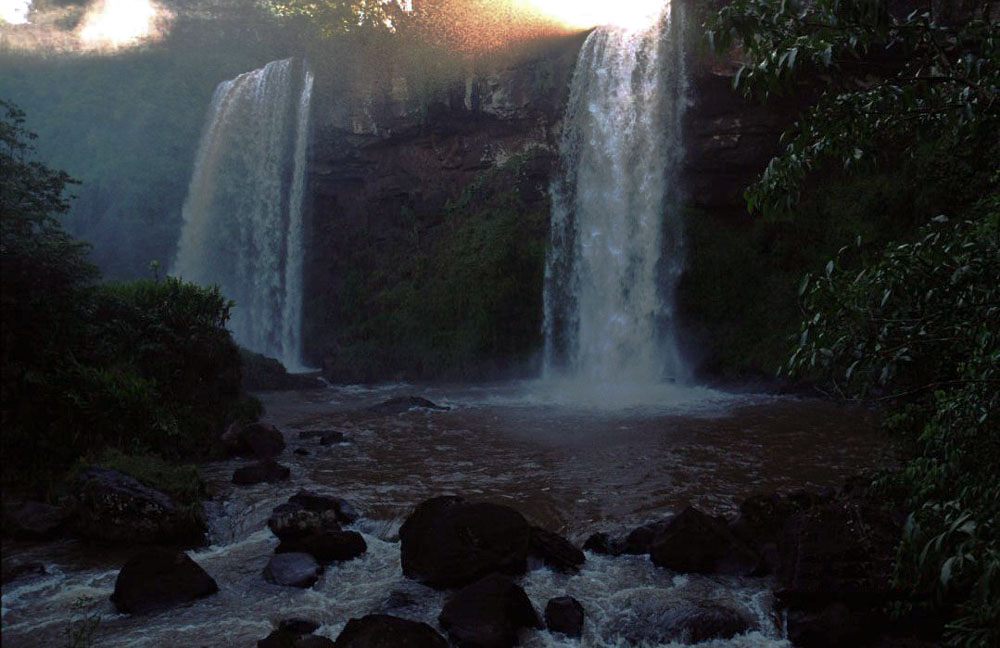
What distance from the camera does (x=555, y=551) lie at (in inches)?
306

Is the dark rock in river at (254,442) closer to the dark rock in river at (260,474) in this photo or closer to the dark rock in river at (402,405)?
the dark rock in river at (260,474)

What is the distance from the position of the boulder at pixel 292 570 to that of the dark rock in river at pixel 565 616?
8.19 ft

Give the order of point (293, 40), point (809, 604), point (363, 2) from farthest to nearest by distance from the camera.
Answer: point (293, 40) → point (363, 2) → point (809, 604)

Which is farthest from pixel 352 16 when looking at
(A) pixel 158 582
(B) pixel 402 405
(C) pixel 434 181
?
(A) pixel 158 582

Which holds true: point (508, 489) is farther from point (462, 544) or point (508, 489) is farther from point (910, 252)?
point (910, 252)

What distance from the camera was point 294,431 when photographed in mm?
15578

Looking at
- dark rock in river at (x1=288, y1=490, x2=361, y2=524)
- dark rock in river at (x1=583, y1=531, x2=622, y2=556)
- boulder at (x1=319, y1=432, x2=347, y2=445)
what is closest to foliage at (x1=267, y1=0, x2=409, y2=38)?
boulder at (x1=319, y1=432, x2=347, y2=445)

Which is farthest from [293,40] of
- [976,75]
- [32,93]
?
[976,75]

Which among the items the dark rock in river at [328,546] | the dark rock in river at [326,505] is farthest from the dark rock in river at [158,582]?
the dark rock in river at [326,505]

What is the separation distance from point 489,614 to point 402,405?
1222 centimetres

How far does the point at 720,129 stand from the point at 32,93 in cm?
3648

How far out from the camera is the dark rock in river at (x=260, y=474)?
436 inches

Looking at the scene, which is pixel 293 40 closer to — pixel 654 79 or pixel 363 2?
pixel 363 2

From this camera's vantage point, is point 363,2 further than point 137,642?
Yes
